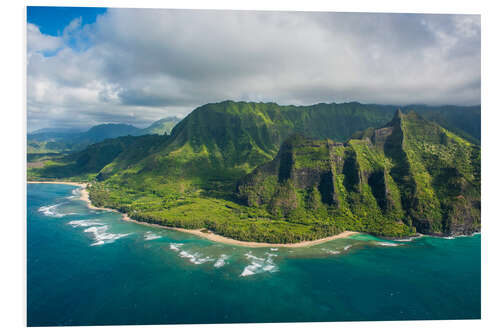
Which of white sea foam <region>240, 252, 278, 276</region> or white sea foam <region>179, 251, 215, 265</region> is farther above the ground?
white sea foam <region>179, 251, 215, 265</region>

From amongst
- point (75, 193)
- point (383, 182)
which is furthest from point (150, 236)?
point (75, 193)

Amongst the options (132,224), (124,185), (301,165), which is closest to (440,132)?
(301,165)

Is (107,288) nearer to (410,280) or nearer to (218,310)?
(218,310)

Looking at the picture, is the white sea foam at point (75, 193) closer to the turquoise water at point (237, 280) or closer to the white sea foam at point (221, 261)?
the turquoise water at point (237, 280)

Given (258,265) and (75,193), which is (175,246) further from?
(75,193)

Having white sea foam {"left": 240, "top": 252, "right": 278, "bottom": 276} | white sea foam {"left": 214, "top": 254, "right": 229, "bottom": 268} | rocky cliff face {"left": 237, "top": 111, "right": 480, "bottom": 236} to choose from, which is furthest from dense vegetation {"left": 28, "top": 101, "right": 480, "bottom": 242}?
white sea foam {"left": 214, "top": 254, "right": 229, "bottom": 268}

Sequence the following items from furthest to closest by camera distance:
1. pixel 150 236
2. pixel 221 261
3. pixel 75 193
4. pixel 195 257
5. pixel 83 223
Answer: pixel 75 193, pixel 83 223, pixel 150 236, pixel 195 257, pixel 221 261

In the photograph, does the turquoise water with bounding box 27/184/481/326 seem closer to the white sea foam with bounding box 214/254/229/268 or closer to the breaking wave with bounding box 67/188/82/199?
the white sea foam with bounding box 214/254/229/268
